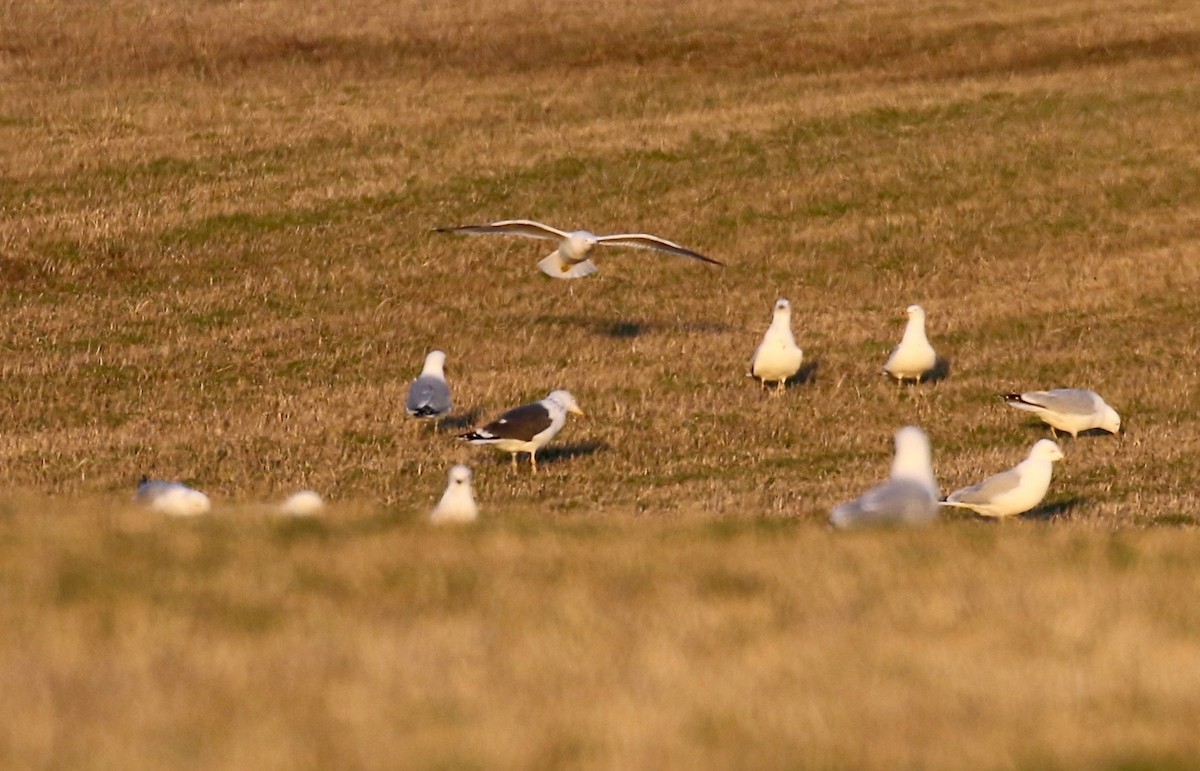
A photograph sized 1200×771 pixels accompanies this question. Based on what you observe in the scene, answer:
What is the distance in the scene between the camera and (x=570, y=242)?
21609 millimetres

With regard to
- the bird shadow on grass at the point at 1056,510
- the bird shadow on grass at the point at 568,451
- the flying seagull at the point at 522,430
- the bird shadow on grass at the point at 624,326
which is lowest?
the bird shadow on grass at the point at 1056,510

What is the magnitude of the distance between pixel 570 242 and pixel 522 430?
6816 mm

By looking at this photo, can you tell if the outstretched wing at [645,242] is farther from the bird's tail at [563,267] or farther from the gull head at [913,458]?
the gull head at [913,458]

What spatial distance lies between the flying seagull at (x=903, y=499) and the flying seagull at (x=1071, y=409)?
6.16 metres

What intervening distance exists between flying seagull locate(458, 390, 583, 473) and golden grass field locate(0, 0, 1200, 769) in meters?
0.33

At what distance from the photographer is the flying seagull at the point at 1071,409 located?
16.8 metres

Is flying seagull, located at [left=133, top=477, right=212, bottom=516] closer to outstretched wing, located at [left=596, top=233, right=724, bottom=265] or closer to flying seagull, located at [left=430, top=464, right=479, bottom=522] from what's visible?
flying seagull, located at [left=430, top=464, right=479, bottom=522]

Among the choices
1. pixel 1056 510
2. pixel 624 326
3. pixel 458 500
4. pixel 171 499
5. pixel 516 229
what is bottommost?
pixel 1056 510

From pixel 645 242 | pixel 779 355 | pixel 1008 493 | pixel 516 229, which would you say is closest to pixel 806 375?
pixel 779 355

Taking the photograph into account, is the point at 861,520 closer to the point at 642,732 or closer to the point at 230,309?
the point at 642,732

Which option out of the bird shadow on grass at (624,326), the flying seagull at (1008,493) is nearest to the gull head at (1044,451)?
the flying seagull at (1008,493)

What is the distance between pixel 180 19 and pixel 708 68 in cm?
1057

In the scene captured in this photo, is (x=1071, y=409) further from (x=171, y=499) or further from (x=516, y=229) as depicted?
(x=171, y=499)

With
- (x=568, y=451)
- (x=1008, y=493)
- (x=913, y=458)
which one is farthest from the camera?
(x=568, y=451)
